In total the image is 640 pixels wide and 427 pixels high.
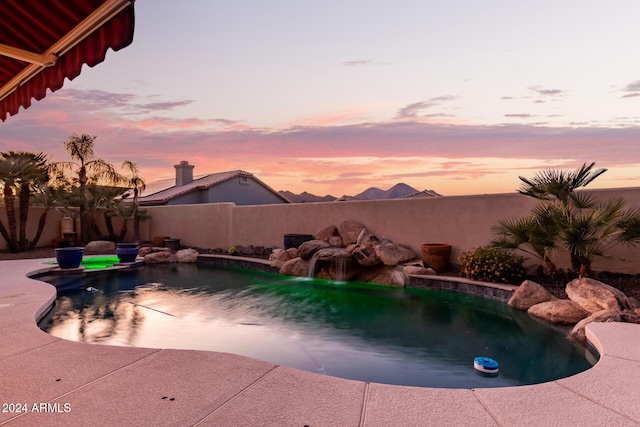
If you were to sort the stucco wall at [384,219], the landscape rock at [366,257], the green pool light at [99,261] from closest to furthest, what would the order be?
1. the stucco wall at [384,219]
2. the landscape rock at [366,257]
3. the green pool light at [99,261]

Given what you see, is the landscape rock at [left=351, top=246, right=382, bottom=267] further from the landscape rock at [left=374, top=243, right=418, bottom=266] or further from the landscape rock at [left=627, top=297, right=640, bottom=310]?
the landscape rock at [left=627, top=297, right=640, bottom=310]

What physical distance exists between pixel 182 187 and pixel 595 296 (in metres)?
23.5

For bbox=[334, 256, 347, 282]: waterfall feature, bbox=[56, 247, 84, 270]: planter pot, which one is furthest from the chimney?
bbox=[334, 256, 347, 282]: waterfall feature

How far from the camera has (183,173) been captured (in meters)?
26.2

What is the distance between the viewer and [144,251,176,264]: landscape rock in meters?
14.6

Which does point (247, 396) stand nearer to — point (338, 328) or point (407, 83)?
point (338, 328)

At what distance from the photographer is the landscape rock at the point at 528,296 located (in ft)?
23.9

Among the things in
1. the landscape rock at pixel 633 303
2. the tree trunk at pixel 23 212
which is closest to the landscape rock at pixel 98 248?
the tree trunk at pixel 23 212

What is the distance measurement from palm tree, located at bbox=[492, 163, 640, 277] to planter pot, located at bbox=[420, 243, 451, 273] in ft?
5.55

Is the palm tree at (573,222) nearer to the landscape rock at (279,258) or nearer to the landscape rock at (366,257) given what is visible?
the landscape rock at (366,257)

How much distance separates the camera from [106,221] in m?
19.5

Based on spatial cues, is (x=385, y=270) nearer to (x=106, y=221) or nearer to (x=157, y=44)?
(x=157, y=44)

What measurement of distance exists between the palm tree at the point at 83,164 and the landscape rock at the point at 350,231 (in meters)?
12.9

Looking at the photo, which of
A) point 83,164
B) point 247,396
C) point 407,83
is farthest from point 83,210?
point 247,396
